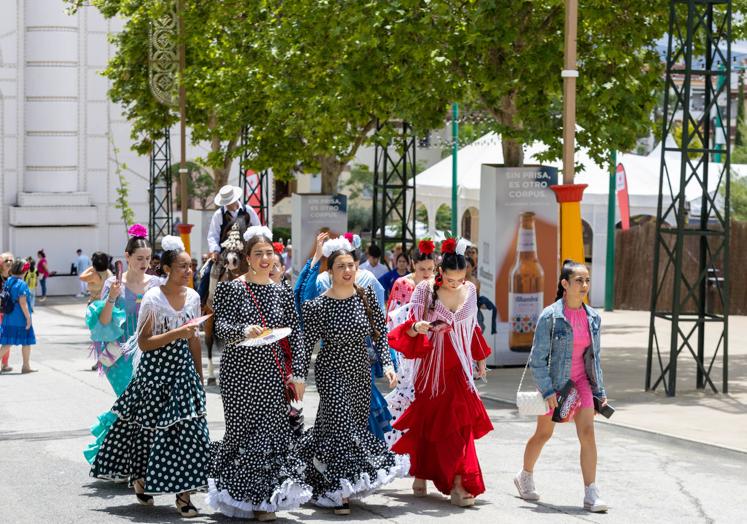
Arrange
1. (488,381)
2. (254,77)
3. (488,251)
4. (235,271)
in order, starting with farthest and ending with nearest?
(254,77) < (488,251) < (488,381) < (235,271)

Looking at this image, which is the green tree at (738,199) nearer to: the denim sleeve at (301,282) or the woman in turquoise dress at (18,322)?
the woman in turquoise dress at (18,322)

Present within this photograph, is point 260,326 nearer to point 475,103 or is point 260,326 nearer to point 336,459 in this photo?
point 336,459

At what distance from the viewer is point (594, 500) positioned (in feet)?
30.5

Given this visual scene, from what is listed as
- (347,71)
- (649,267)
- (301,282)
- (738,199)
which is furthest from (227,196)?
(738,199)

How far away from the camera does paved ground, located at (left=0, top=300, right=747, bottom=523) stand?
916 cm

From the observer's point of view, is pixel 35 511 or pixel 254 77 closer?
pixel 35 511

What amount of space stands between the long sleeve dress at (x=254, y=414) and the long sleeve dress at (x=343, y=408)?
245 millimetres

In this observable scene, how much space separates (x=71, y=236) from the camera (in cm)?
4397

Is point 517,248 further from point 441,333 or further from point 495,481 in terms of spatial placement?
point 441,333

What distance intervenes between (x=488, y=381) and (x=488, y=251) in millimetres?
2165

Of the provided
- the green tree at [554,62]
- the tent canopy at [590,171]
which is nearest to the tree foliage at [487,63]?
the green tree at [554,62]

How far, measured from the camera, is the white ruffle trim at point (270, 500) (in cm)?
864

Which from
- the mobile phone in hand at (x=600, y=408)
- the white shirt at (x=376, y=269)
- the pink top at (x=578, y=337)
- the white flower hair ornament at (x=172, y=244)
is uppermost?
the white flower hair ornament at (x=172, y=244)

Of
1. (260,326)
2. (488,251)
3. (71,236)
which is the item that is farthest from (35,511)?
(71,236)
